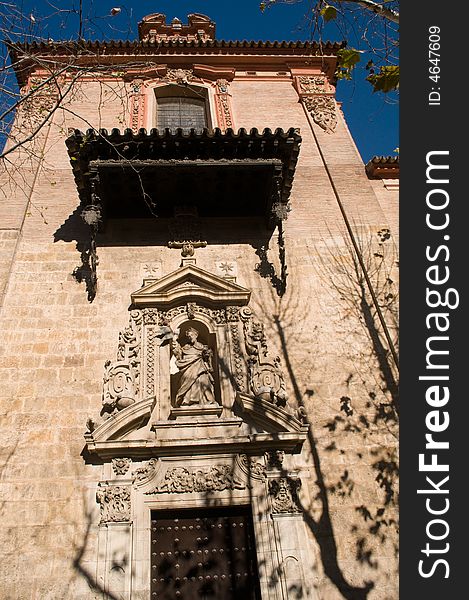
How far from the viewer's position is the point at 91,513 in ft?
21.9

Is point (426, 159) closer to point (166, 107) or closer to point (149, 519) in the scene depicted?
point (149, 519)

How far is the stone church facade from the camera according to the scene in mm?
6504

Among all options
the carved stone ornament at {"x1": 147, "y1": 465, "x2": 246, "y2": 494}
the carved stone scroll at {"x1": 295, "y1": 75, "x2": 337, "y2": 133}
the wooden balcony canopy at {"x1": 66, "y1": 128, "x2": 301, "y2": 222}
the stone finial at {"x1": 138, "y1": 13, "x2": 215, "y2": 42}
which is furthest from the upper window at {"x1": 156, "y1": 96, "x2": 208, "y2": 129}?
the carved stone ornament at {"x1": 147, "y1": 465, "x2": 246, "y2": 494}

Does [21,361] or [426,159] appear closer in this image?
[426,159]

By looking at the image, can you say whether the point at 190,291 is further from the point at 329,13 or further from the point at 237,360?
the point at 329,13

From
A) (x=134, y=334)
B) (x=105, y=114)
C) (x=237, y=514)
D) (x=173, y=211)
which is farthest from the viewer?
(x=105, y=114)

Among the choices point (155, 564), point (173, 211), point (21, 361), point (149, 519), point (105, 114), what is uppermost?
point (105, 114)

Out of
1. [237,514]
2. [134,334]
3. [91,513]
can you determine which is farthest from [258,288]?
[91,513]

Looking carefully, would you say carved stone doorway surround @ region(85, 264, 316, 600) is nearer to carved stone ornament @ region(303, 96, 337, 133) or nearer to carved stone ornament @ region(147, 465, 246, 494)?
carved stone ornament @ region(147, 465, 246, 494)

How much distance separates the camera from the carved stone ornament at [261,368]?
7.65 metres

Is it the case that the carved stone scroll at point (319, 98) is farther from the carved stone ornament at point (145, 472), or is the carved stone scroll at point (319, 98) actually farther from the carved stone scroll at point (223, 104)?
the carved stone ornament at point (145, 472)

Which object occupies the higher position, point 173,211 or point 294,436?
point 173,211

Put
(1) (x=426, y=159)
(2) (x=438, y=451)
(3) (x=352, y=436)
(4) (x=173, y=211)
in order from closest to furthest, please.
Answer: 1. (2) (x=438, y=451)
2. (1) (x=426, y=159)
3. (3) (x=352, y=436)
4. (4) (x=173, y=211)

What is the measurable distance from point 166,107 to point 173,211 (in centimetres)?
451
